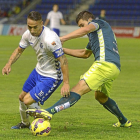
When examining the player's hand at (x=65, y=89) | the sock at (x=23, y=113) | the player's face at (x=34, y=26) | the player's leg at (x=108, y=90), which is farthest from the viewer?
the sock at (x=23, y=113)

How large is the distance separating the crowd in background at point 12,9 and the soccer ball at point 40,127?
3846 centimetres

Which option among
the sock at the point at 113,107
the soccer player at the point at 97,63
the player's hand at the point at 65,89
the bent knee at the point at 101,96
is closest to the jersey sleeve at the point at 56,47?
the soccer player at the point at 97,63

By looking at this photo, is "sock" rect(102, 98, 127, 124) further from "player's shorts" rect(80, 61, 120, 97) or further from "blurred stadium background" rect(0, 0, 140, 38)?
"blurred stadium background" rect(0, 0, 140, 38)

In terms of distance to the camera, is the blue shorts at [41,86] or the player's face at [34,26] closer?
the player's face at [34,26]

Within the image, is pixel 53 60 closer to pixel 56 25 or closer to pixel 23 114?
pixel 23 114

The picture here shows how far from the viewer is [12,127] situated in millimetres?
6863

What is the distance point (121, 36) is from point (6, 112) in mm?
29660

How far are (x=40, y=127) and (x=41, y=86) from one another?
0.70 meters

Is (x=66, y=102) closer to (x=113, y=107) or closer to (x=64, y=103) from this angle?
(x=64, y=103)

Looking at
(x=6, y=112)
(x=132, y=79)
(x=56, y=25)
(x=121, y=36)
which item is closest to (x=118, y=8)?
(x=121, y=36)

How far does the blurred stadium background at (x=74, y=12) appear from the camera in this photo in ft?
123

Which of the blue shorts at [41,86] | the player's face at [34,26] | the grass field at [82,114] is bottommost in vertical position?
the grass field at [82,114]

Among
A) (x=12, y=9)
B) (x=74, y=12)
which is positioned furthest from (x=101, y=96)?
(x=12, y=9)

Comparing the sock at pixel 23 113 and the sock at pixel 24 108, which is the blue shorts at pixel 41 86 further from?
the sock at pixel 23 113
